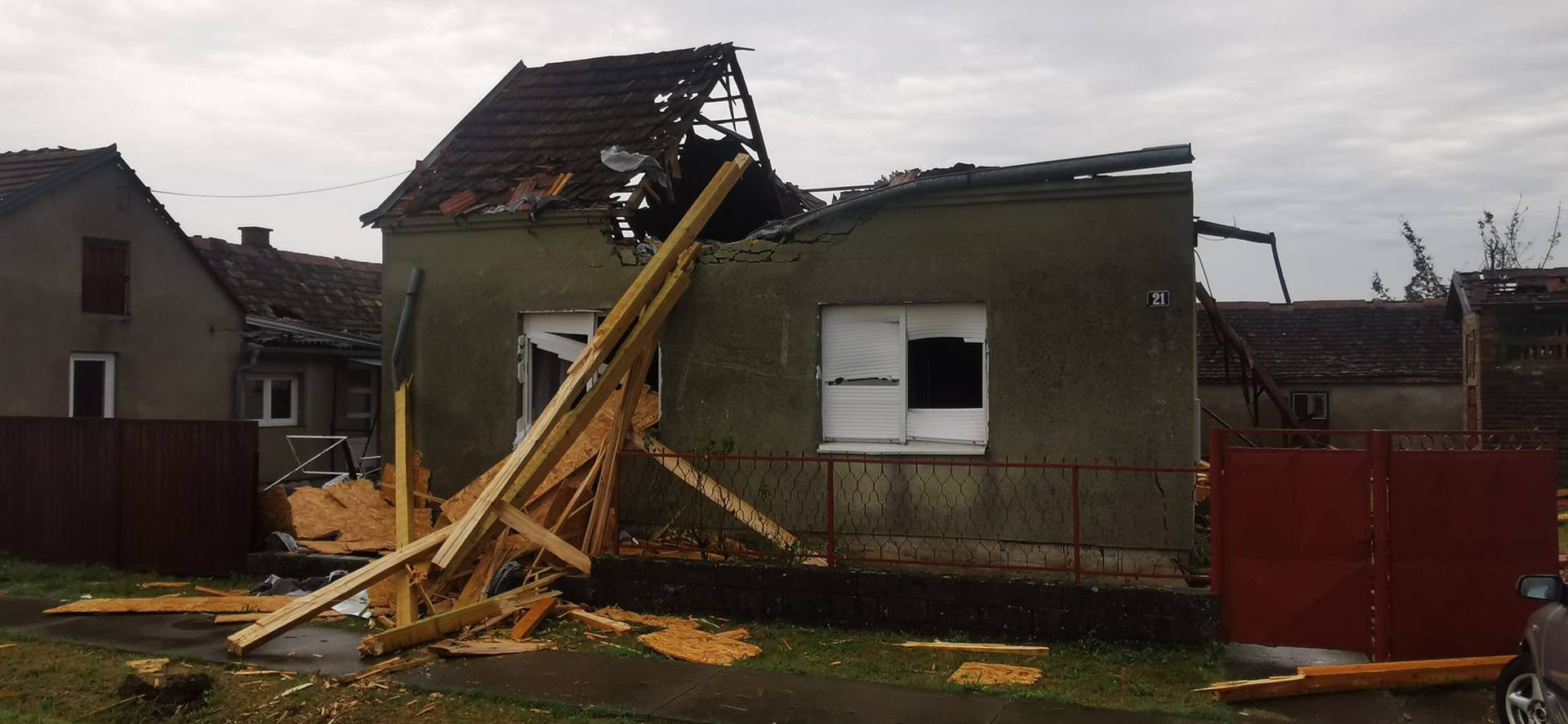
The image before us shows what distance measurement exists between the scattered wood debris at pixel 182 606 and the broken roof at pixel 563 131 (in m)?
4.02

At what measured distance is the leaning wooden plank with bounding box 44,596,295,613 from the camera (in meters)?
8.63

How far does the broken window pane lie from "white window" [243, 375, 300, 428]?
45.5 feet

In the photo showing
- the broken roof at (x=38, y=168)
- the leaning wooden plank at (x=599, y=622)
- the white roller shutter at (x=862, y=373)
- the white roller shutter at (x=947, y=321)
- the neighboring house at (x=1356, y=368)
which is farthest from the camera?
the neighboring house at (x=1356, y=368)

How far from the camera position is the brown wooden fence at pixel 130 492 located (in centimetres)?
1024

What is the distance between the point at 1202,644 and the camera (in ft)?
22.7

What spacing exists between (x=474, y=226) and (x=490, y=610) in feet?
14.0

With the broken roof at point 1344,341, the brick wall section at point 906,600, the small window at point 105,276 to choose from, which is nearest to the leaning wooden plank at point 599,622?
the brick wall section at point 906,600

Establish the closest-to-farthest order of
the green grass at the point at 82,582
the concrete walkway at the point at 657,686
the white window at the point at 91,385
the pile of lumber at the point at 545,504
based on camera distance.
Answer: the concrete walkway at the point at 657,686
the pile of lumber at the point at 545,504
the green grass at the point at 82,582
the white window at the point at 91,385

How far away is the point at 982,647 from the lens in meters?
7.19

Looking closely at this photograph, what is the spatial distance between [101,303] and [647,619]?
1299 cm

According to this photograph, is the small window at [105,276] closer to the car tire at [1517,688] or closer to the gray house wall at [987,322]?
the gray house wall at [987,322]

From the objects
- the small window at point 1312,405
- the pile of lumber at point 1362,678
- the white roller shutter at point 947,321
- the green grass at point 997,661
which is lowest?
the green grass at point 997,661

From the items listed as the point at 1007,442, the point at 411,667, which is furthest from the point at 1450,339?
the point at 411,667

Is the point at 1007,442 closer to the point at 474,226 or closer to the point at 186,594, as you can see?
the point at 474,226
